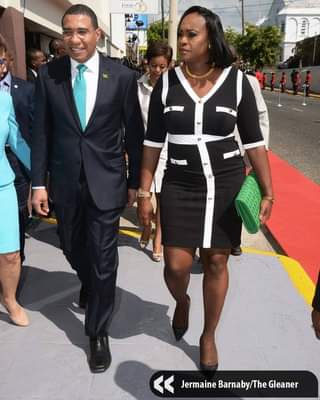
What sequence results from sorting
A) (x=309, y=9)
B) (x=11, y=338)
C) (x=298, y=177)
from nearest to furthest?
1. (x=11, y=338)
2. (x=298, y=177)
3. (x=309, y=9)

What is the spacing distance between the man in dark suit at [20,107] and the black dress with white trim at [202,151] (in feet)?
2.76

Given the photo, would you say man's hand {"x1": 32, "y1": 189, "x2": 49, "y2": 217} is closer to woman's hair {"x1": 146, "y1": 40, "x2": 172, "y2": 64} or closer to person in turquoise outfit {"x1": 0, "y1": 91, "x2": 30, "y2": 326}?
person in turquoise outfit {"x1": 0, "y1": 91, "x2": 30, "y2": 326}

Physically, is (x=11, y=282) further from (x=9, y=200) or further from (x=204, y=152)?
(x=204, y=152)

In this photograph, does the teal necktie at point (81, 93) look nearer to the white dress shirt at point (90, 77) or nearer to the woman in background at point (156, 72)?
the white dress shirt at point (90, 77)

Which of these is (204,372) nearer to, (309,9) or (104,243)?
(104,243)

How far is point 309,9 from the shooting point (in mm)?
94250

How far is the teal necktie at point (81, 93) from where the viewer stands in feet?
8.59

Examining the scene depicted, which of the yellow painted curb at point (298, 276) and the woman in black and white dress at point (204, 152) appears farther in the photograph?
the yellow painted curb at point (298, 276)

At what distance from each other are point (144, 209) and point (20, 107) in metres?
1.01

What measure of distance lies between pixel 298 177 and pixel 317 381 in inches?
225

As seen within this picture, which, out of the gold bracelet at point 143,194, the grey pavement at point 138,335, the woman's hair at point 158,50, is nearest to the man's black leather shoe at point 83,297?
the grey pavement at point 138,335

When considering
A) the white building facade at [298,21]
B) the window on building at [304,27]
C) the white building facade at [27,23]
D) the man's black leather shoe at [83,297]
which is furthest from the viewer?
the window on building at [304,27]

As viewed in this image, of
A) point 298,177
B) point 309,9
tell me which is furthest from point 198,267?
point 309,9

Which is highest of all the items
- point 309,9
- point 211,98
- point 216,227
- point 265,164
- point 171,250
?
point 309,9
